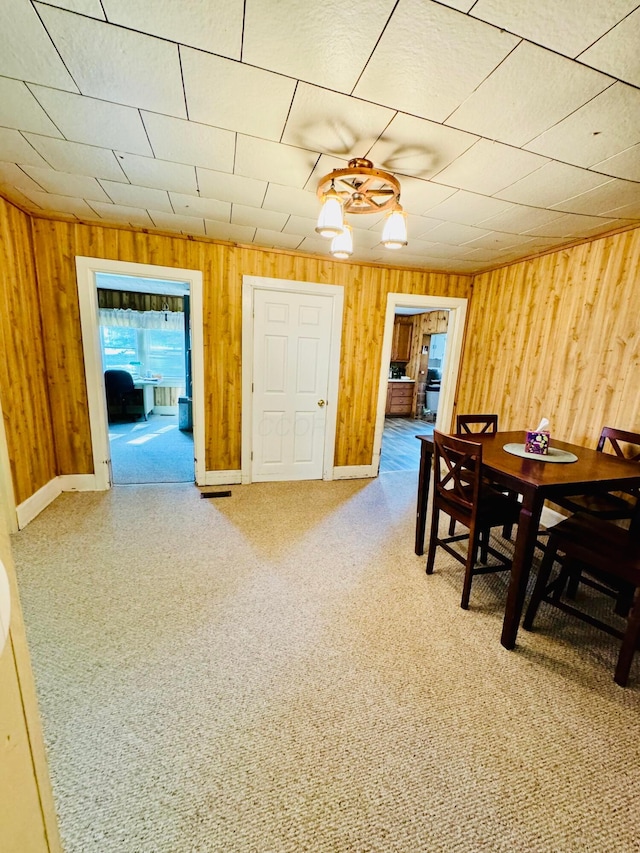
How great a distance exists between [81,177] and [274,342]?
1.91 m

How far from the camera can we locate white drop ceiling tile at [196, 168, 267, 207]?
6.84 ft

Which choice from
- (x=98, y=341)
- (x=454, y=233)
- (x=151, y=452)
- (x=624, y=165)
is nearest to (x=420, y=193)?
(x=454, y=233)

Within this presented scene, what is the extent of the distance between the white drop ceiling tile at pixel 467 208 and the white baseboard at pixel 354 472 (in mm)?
2661

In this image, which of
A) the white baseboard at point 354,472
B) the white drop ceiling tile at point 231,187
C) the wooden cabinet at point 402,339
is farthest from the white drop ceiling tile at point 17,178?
the wooden cabinet at point 402,339

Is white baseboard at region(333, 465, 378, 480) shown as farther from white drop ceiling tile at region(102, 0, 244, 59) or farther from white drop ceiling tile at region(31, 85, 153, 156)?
white drop ceiling tile at region(102, 0, 244, 59)

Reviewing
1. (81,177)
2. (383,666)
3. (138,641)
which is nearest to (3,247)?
(81,177)

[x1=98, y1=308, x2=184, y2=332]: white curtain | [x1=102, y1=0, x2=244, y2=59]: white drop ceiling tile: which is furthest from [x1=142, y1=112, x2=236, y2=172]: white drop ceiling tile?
[x1=98, y1=308, x2=184, y2=332]: white curtain

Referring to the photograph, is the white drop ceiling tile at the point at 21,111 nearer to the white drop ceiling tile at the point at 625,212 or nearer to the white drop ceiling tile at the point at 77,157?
the white drop ceiling tile at the point at 77,157

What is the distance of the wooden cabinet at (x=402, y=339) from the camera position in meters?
7.89

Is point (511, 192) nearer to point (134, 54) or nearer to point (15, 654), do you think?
point (134, 54)

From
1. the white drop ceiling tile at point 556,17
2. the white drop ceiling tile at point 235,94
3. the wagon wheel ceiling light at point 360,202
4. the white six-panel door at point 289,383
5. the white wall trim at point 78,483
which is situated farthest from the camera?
the white six-panel door at point 289,383

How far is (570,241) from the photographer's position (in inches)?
113

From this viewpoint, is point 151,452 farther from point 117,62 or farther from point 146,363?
point 117,62

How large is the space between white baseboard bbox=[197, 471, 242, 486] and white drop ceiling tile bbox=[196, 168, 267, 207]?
2525 mm
